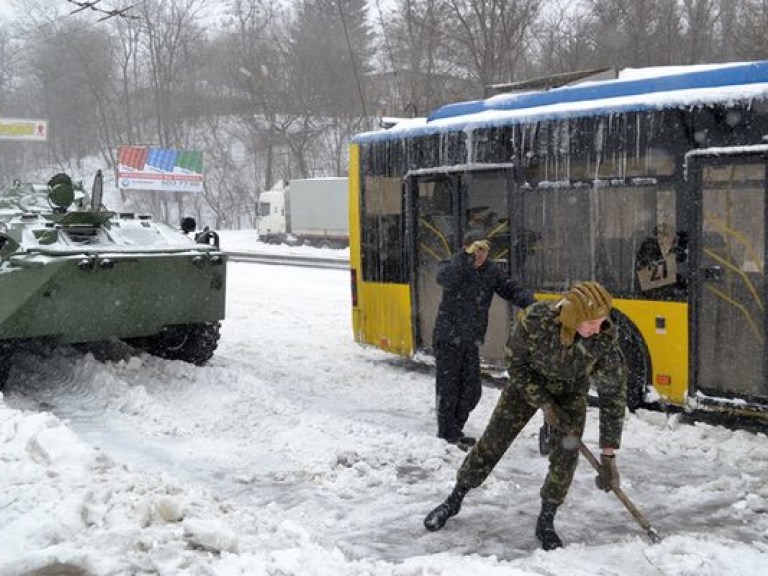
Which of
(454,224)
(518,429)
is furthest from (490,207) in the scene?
(518,429)

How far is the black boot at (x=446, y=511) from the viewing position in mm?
5070

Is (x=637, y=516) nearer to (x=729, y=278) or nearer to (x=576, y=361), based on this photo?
(x=576, y=361)

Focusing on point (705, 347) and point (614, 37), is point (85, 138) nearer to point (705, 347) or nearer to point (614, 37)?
point (614, 37)

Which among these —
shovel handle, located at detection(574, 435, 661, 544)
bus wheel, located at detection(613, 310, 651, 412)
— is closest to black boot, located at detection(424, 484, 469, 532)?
shovel handle, located at detection(574, 435, 661, 544)

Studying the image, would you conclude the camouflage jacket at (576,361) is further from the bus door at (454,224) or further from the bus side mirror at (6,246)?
the bus side mirror at (6,246)

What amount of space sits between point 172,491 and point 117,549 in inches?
36.3

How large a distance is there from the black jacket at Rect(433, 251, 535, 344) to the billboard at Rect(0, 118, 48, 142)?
4125cm

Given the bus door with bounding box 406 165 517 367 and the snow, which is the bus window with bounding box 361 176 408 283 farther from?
the snow

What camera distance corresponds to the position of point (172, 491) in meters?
5.13

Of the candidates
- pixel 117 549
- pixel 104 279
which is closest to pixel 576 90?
pixel 104 279

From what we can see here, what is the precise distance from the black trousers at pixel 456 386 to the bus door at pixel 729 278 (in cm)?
188

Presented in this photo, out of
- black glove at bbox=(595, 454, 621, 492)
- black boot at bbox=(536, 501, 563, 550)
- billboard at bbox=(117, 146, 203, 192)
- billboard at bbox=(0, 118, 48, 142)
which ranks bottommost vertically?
black boot at bbox=(536, 501, 563, 550)

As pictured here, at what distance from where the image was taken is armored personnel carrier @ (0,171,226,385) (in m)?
8.05

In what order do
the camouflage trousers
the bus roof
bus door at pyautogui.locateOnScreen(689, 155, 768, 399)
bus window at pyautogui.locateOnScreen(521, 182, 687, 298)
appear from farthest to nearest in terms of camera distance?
bus window at pyautogui.locateOnScreen(521, 182, 687, 298) → the bus roof → bus door at pyautogui.locateOnScreen(689, 155, 768, 399) → the camouflage trousers
